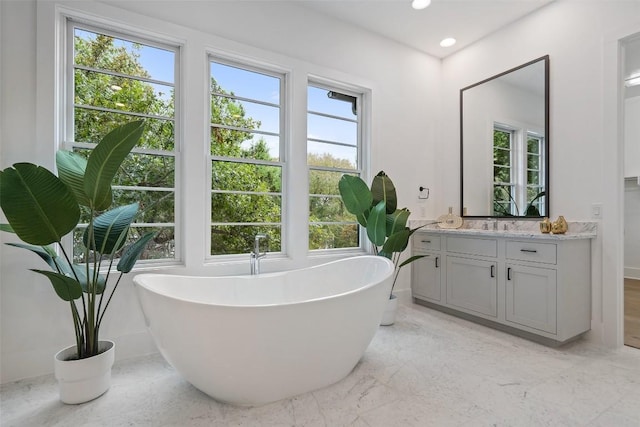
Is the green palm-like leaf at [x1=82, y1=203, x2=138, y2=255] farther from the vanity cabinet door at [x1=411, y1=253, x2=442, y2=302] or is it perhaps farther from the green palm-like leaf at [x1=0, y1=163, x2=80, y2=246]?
the vanity cabinet door at [x1=411, y1=253, x2=442, y2=302]

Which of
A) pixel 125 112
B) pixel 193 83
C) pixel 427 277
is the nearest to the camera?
pixel 125 112

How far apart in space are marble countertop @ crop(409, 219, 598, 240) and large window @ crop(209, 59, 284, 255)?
68.8 inches

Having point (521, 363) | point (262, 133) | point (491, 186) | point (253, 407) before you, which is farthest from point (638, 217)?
point (253, 407)

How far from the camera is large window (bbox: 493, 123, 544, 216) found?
9.52 ft

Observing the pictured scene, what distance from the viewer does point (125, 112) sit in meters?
2.26

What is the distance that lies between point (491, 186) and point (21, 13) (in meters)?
4.02

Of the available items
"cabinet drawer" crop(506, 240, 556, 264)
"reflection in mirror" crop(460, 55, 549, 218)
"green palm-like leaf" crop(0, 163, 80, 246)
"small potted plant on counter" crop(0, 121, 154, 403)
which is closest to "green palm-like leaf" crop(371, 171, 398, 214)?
"cabinet drawer" crop(506, 240, 556, 264)

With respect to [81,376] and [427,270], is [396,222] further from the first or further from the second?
[81,376]

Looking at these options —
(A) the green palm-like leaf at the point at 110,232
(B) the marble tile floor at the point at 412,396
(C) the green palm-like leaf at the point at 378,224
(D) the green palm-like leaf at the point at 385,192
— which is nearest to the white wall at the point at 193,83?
(B) the marble tile floor at the point at 412,396

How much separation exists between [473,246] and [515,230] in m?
0.48

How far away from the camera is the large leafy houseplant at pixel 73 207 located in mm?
1408

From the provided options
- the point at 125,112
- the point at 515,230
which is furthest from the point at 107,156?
the point at 515,230

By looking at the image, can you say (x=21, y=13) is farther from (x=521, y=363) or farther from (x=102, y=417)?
(x=521, y=363)

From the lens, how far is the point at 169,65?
2.45m
